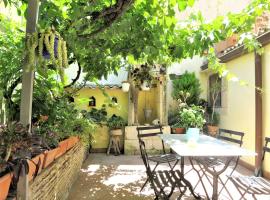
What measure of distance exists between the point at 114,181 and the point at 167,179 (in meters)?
1.90

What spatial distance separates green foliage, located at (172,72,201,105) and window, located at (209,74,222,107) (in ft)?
1.42

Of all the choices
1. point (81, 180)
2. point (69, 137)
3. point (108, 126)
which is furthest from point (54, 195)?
point (108, 126)

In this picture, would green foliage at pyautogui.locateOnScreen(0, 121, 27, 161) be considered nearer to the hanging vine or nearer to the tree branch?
the hanging vine

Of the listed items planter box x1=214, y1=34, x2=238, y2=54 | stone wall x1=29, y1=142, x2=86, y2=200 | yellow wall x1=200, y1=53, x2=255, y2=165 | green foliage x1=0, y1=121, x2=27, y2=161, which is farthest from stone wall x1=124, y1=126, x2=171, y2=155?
green foliage x1=0, y1=121, x2=27, y2=161

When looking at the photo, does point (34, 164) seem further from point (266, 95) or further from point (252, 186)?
point (266, 95)

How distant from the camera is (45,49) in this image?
6.77 ft

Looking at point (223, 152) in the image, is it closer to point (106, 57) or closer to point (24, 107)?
point (24, 107)

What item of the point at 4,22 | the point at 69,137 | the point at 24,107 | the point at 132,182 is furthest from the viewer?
the point at 132,182

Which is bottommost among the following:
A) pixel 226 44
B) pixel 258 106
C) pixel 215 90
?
pixel 258 106

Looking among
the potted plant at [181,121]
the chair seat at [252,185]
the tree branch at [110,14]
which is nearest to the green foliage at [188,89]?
the potted plant at [181,121]

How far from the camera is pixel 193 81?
9.58 metres

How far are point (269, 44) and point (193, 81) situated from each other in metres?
3.83

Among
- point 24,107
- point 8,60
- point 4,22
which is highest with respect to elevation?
point 4,22

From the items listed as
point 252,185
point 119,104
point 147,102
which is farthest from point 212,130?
point 252,185
